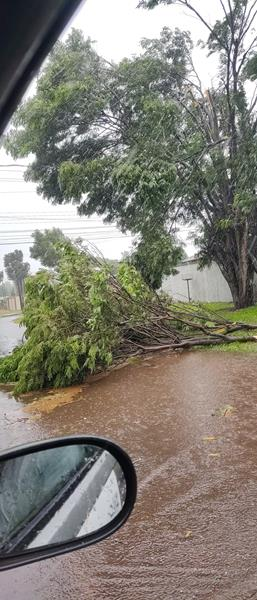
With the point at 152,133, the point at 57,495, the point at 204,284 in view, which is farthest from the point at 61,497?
the point at 204,284

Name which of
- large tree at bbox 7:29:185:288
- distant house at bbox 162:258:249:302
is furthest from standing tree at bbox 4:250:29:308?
distant house at bbox 162:258:249:302

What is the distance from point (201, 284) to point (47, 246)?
14688mm

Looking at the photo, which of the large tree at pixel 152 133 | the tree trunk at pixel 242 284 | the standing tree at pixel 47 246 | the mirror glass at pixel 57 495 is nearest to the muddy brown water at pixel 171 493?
→ the mirror glass at pixel 57 495

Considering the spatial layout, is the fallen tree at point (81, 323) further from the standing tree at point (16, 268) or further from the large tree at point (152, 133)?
the large tree at point (152, 133)

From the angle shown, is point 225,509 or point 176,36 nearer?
point 225,509

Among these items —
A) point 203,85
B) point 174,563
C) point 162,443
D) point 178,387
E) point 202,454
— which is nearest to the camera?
point 174,563

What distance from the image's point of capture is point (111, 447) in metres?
1.28

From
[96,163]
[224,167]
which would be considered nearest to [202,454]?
[224,167]

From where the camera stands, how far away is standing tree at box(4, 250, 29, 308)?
9266 millimetres

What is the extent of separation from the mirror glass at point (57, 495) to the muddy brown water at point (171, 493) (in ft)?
3.62

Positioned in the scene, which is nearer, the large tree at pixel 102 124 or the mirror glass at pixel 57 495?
the mirror glass at pixel 57 495

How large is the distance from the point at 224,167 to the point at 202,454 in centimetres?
759

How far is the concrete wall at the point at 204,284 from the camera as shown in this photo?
21812 millimetres

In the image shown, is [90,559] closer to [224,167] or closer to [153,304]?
[153,304]
